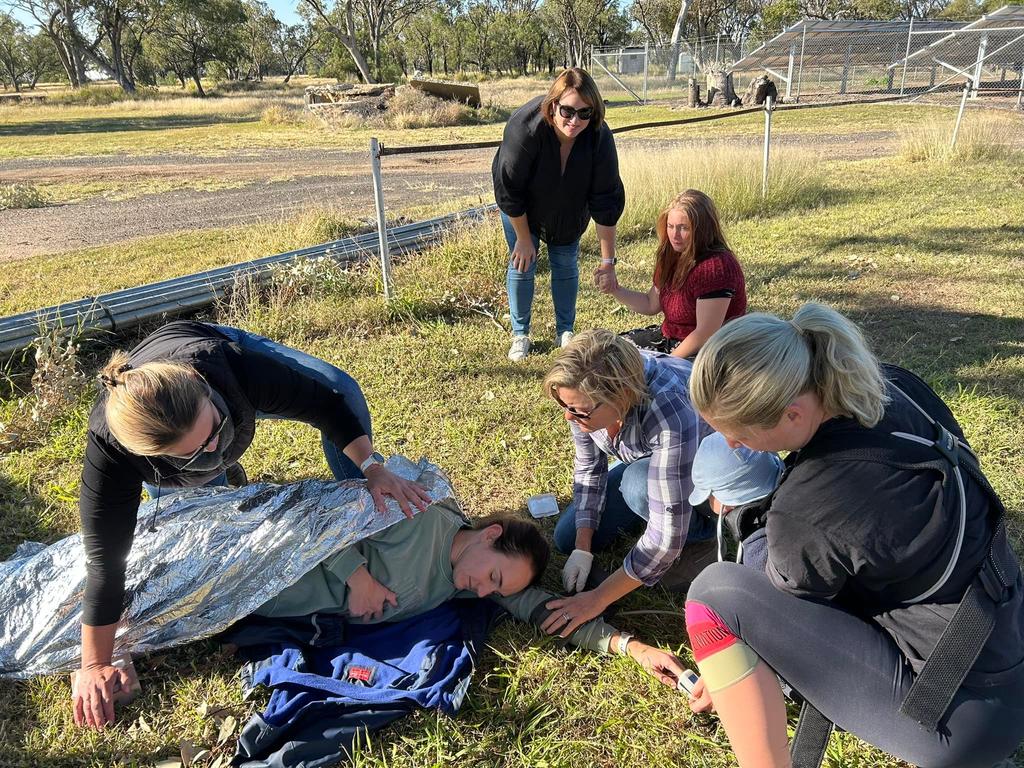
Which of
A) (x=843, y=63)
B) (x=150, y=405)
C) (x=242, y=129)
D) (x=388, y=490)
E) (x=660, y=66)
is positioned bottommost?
(x=388, y=490)

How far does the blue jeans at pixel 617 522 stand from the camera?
2580mm

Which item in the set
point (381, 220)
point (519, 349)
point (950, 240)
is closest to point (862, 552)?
point (519, 349)

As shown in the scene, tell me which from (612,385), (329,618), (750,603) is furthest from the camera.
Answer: (329,618)

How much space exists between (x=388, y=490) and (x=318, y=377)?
0.56 meters

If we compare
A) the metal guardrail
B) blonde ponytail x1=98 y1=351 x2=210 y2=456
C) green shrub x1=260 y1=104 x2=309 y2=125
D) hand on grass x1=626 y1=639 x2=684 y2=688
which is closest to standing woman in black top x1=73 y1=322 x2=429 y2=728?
blonde ponytail x1=98 y1=351 x2=210 y2=456

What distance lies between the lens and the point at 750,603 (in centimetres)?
160

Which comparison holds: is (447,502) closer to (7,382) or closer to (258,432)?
(258,432)

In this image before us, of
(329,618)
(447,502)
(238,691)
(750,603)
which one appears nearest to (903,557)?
(750,603)

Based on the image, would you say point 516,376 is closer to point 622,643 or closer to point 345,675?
point 622,643

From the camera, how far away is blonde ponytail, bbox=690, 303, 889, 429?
4.63 feet

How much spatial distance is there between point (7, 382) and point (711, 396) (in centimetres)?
448

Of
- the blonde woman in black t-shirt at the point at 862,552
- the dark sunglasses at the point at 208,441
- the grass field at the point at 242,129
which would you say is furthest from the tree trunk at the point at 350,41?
the blonde woman in black t-shirt at the point at 862,552

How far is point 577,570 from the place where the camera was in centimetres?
248

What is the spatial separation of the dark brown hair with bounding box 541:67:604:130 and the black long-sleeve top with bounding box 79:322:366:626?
220 centimetres
